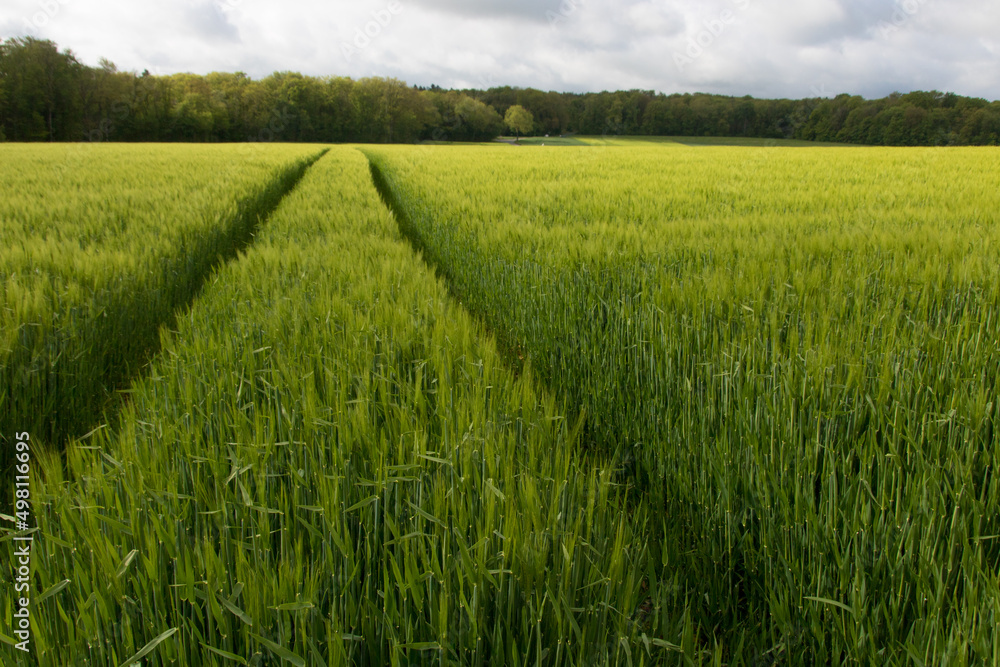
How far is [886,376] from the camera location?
4.07 ft

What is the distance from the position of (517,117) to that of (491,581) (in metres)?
72.4

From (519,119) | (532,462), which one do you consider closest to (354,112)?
(519,119)

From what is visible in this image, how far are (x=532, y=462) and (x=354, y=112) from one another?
205 feet

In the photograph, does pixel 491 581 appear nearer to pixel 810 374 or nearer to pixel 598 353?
pixel 810 374

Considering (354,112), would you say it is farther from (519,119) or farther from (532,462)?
(532,462)

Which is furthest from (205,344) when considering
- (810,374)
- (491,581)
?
(810,374)

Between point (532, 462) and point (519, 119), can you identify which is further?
point (519, 119)

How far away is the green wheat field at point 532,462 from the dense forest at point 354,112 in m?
49.6

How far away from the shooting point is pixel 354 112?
5597 centimetres

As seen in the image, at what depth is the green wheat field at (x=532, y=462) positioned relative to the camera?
79 centimetres

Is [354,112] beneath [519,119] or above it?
beneath

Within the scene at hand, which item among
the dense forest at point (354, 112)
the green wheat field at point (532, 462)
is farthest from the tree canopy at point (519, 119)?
the green wheat field at point (532, 462)

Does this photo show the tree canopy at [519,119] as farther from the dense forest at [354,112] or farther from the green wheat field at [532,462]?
the green wheat field at [532,462]

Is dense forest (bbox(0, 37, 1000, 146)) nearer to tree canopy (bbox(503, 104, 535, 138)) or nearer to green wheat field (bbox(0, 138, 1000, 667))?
tree canopy (bbox(503, 104, 535, 138))
